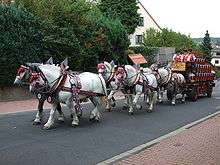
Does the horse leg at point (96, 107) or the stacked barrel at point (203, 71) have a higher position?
the stacked barrel at point (203, 71)

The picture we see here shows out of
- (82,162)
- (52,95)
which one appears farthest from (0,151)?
(52,95)

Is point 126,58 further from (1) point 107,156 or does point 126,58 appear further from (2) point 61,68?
(1) point 107,156

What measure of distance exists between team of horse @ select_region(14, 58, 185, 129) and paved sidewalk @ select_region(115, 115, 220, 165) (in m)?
3.12

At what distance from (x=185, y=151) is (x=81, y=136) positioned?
308cm

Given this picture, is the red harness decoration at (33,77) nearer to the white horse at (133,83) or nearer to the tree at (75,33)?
the white horse at (133,83)

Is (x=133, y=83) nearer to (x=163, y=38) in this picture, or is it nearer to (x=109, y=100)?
(x=109, y=100)

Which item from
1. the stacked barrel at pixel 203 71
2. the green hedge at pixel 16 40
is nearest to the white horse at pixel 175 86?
the stacked barrel at pixel 203 71

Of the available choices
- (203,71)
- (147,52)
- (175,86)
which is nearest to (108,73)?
(175,86)

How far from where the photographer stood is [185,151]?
35.8 feet

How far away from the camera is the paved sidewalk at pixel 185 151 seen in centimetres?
978

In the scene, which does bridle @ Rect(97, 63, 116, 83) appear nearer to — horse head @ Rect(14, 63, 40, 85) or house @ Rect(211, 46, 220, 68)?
horse head @ Rect(14, 63, 40, 85)

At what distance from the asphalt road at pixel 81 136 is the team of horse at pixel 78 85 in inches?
19.6

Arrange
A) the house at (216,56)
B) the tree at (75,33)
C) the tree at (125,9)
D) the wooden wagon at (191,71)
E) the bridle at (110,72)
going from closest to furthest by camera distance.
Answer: the bridle at (110,72)
the wooden wagon at (191,71)
the tree at (75,33)
the tree at (125,9)
the house at (216,56)

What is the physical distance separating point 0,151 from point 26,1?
2043cm
